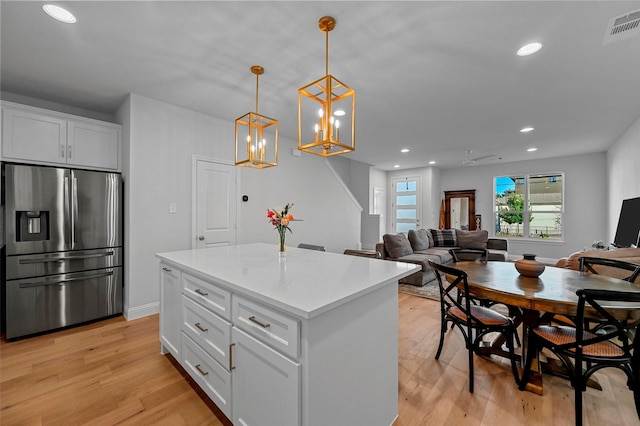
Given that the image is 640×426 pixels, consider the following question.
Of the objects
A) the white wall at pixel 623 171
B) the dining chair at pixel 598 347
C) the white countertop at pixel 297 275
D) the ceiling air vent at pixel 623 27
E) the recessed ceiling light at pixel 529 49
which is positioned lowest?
the dining chair at pixel 598 347

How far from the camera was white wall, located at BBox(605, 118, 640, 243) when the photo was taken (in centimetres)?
393

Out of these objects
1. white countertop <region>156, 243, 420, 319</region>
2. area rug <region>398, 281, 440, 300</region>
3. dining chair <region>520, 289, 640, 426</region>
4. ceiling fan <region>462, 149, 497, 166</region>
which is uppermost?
ceiling fan <region>462, 149, 497, 166</region>

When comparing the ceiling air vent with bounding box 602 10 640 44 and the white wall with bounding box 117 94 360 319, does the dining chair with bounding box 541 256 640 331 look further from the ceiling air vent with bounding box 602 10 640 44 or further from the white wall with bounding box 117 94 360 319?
the white wall with bounding box 117 94 360 319

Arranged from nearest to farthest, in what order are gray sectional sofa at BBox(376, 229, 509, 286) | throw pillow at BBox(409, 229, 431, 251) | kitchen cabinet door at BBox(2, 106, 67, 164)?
A: 1. kitchen cabinet door at BBox(2, 106, 67, 164)
2. gray sectional sofa at BBox(376, 229, 509, 286)
3. throw pillow at BBox(409, 229, 431, 251)

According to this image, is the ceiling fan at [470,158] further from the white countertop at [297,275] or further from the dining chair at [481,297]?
the white countertop at [297,275]

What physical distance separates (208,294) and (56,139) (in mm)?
2935

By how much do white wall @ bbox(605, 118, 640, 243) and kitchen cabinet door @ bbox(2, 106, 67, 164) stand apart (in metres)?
7.55

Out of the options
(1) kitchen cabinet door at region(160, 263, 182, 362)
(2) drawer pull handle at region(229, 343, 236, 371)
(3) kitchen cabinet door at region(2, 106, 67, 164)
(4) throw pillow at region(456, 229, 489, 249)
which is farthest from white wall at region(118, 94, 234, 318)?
(4) throw pillow at region(456, 229, 489, 249)

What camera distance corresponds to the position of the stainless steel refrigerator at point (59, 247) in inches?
103

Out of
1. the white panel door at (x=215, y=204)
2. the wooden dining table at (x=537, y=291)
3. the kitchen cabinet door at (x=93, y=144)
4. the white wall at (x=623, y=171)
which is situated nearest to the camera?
the wooden dining table at (x=537, y=291)

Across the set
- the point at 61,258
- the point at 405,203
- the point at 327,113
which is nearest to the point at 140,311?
the point at 61,258

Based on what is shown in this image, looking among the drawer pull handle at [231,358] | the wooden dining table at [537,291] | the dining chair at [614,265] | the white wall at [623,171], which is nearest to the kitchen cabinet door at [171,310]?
the drawer pull handle at [231,358]

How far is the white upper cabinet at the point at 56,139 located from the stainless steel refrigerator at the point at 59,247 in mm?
303

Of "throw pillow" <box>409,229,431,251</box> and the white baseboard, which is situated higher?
"throw pillow" <box>409,229,431,251</box>
